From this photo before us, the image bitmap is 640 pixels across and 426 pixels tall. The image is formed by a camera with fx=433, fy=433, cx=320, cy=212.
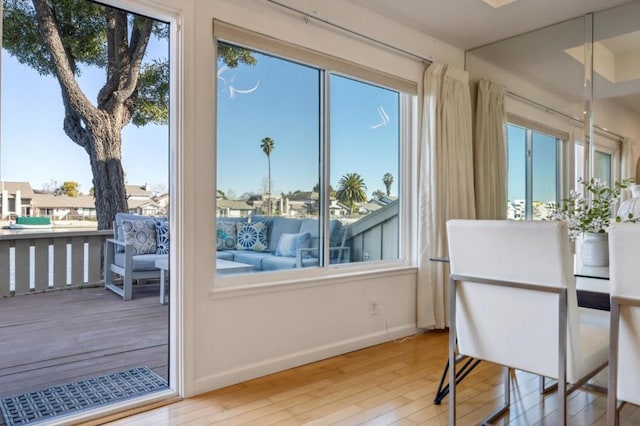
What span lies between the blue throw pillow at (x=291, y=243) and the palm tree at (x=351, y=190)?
43 centimetres

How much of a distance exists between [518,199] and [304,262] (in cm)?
209

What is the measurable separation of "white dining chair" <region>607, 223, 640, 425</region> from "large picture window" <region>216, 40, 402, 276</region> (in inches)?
74.3

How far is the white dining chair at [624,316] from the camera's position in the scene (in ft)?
4.55

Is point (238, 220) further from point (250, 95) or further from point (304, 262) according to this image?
point (250, 95)

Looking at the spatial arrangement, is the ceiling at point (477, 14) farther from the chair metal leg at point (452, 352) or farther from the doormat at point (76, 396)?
the doormat at point (76, 396)

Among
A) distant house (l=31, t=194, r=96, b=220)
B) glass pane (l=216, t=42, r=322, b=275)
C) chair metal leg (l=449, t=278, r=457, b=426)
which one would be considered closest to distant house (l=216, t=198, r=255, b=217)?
glass pane (l=216, t=42, r=322, b=275)

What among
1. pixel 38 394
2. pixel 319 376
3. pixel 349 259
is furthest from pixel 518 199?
pixel 38 394

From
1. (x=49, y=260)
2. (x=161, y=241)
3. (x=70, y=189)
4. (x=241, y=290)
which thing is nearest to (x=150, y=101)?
(x=70, y=189)

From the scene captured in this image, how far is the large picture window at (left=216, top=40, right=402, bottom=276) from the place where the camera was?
8.63ft

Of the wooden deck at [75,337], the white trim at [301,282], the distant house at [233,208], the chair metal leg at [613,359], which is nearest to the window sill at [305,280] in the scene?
the white trim at [301,282]

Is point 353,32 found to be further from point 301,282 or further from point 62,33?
point 62,33

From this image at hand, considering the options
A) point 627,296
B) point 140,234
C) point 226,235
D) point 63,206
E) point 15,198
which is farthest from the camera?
point 140,234

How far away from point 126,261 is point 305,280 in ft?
8.63

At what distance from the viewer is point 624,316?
144 cm
